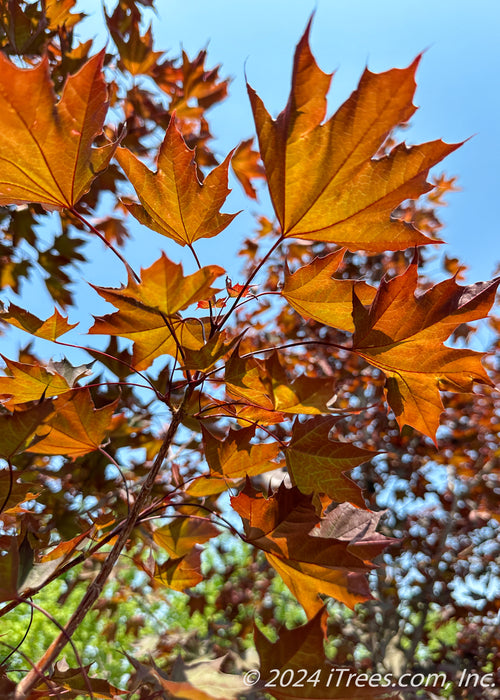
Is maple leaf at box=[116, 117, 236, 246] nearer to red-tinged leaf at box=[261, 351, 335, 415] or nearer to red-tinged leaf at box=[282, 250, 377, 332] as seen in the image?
red-tinged leaf at box=[282, 250, 377, 332]

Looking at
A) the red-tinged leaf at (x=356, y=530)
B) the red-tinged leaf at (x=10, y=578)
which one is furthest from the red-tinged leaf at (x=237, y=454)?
the red-tinged leaf at (x=10, y=578)

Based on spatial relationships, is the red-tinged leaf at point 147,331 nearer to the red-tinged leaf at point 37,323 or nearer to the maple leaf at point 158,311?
the maple leaf at point 158,311

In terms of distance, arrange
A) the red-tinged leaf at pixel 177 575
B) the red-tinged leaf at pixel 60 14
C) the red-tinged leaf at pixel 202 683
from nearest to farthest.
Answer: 1. the red-tinged leaf at pixel 202 683
2. the red-tinged leaf at pixel 177 575
3. the red-tinged leaf at pixel 60 14

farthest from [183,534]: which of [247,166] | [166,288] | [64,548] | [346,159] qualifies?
[247,166]

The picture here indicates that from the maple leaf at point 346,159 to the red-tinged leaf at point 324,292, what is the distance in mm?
66

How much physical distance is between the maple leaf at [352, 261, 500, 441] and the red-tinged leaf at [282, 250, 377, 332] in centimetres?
5

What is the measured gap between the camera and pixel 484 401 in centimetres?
468

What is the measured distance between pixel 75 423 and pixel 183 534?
37 cm

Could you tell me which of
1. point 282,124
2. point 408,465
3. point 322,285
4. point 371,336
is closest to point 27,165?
point 282,124

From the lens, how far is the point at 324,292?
3.18 ft

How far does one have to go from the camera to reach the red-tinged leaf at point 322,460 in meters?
0.94

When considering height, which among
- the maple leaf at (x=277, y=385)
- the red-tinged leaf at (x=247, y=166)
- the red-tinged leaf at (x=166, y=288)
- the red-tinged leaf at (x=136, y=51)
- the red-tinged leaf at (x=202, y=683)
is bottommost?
A: the red-tinged leaf at (x=202, y=683)

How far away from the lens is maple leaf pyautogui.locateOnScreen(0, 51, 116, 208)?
30.3 inches

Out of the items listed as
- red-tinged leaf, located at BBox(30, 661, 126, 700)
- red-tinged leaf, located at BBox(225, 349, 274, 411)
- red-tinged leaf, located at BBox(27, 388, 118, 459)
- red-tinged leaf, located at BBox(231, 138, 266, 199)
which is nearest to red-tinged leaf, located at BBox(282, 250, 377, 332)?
red-tinged leaf, located at BBox(225, 349, 274, 411)
